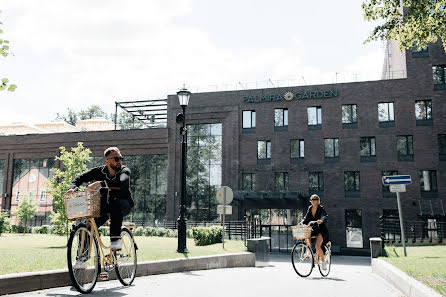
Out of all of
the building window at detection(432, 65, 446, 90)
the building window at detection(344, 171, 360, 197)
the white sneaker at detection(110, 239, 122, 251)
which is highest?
→ the building window at detection(432, 65, 446, 90)

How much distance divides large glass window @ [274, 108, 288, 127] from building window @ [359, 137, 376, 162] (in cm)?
667

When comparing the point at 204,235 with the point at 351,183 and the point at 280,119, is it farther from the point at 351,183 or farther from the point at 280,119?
the point at 280,119

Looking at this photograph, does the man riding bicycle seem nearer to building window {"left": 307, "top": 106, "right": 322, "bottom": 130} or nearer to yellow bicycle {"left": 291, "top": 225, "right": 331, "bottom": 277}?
yellow bicycle {"left": 291, "top": 225, "right": 331, "bottom": 277}

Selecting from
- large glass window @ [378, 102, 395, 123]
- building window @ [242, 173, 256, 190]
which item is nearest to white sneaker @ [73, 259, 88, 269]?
building window @ [242, 173, 256, 190]

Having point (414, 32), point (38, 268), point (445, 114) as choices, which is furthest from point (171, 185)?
point (38, 268)

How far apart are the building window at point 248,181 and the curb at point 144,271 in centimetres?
2389

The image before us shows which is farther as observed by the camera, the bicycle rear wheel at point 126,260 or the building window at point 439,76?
the building window at point 439,76

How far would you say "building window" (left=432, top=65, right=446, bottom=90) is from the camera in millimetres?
34594

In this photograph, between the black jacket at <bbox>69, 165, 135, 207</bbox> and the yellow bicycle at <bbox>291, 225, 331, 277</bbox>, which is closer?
the black jacket at <bbox>69, 165, 135, 207</bbox>

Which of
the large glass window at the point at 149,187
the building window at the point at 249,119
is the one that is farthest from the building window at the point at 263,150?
the large glass window at the point at 149,187

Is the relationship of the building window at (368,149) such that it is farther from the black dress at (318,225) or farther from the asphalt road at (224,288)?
the asphalt road at (224,288)

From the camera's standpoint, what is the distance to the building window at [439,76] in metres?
34.6

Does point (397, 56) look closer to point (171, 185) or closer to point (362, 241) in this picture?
point (362, 241)

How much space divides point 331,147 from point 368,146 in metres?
2.98
